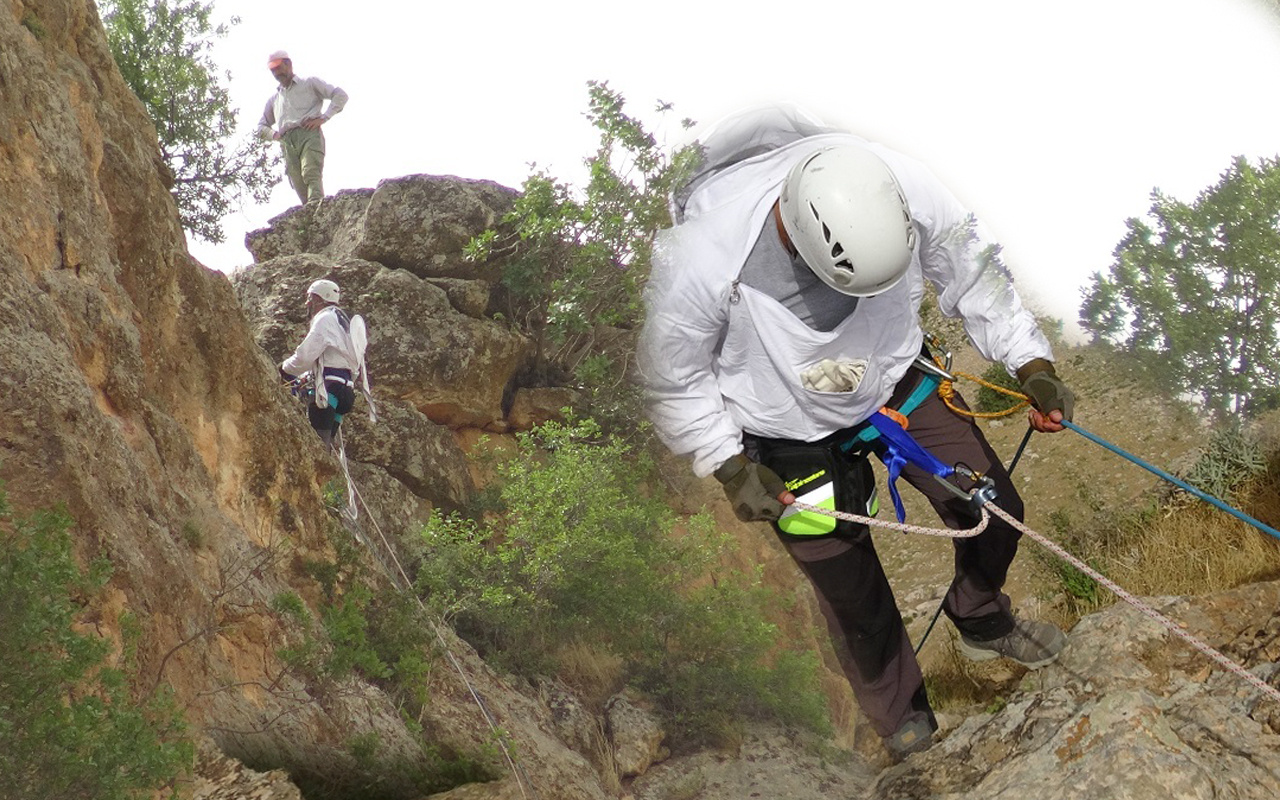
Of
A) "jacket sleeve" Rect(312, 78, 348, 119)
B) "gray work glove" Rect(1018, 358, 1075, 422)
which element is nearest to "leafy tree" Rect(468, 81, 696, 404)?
"jacket sleeve" Rect(312, 78, 348, 119)

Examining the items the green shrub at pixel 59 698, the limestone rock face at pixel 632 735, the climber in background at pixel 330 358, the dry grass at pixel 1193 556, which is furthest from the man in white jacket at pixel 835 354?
the green shrub at pixel 59 698

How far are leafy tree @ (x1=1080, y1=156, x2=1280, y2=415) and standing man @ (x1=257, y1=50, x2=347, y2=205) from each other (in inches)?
103

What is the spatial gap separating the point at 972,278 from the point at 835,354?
1.67 feet

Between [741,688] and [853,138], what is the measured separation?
1.47 meters

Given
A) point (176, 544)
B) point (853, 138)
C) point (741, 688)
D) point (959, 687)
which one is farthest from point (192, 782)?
point (959, 687)

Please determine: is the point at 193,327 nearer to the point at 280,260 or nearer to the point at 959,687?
the point at 280,260

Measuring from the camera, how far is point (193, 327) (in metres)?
2.08

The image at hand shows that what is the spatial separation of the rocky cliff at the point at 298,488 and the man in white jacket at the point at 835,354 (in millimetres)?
193

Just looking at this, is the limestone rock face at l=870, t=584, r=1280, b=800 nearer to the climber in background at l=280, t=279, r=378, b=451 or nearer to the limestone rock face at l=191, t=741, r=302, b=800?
the limestone rock face at l=191, t=741, r=302, b=800

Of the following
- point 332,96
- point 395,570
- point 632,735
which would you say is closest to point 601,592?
point 632,735

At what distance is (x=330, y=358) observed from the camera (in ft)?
8.03

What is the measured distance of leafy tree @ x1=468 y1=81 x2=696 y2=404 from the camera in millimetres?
2445

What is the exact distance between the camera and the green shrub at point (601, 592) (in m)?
2.21

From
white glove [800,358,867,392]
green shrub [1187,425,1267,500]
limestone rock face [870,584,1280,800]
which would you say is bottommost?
limestone rock face [870,584,1280,800]
